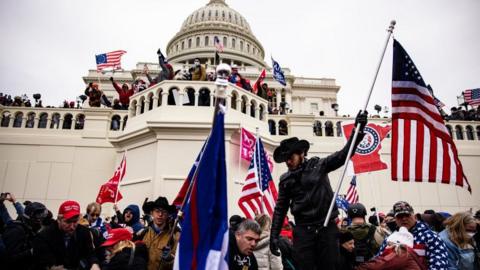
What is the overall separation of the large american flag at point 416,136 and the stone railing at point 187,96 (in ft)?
27.1

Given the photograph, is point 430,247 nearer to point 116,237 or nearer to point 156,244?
point 156,244

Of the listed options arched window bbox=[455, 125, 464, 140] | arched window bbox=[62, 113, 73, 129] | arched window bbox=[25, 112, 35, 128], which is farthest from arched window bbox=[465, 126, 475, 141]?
arched window bbox=[25, 112, 35, 128]

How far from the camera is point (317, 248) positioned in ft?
12.0

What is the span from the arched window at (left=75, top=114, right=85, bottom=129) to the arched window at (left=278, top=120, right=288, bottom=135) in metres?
8.96

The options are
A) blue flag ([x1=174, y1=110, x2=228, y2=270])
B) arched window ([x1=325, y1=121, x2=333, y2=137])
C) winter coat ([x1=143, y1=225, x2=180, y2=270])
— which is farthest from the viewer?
arched window ([x1=325, y1=121, x2=333, y2=137])

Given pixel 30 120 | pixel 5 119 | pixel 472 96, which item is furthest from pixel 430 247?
pixel 472 96

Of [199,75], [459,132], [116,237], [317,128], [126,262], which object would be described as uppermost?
[199,75]

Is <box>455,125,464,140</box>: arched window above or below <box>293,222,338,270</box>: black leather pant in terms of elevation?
above

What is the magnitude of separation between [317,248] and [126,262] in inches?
81.9

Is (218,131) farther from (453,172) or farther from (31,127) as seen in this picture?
(31,127)

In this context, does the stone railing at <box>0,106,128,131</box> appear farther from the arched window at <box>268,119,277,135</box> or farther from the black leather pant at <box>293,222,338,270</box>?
the black leather pant at <box>293,222,338,270</box>

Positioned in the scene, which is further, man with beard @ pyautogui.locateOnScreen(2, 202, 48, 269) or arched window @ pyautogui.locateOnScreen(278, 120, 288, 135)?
arched window @ pyautogui.locateOnScreen(278, 120, 288, 135)

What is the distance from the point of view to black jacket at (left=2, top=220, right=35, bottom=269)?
4.04 meters

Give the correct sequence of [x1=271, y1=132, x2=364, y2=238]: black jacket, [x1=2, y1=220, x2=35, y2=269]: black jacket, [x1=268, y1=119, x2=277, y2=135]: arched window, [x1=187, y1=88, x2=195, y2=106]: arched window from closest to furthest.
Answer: [x1=271, y1=132, x2=364, y2=238]: black jacket < [x1=2, y1=220, x2=35, y2=269]: black jacket < [x1=187, y1=88, x2=195, y2=106]: arched window < [x1=268, y1=119, x2=277, y2=135]: arched window
